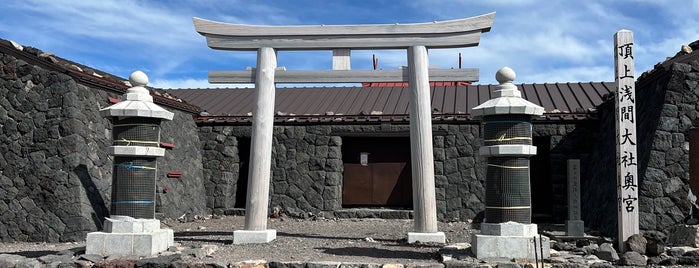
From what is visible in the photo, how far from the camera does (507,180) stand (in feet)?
26.8

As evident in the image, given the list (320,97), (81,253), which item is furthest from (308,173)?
(81,253)

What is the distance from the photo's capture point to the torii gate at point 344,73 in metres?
10.1

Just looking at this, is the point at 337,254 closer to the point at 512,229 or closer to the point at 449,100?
the point at 512,229

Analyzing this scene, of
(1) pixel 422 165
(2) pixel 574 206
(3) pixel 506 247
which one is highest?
(1) pixel 422 165

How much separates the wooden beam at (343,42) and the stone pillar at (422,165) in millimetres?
607

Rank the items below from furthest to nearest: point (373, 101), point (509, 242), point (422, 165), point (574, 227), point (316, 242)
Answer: point (373, 101) < point (574, 227) < point (316, 242) < point (422, 165) < point (509, 242)

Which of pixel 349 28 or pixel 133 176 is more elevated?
pixel 349 28

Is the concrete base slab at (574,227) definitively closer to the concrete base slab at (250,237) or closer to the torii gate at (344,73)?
the torii gate at (344,73)

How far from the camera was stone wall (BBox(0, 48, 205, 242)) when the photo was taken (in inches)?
419

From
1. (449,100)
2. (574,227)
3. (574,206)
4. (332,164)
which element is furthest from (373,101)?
(574,227)

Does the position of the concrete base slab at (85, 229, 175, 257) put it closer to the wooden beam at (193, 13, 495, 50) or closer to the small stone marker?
the wooden beam at (193, 13, 495, 50)

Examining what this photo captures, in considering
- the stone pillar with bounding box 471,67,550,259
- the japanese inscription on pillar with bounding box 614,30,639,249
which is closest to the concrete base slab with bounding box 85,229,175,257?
the stone pillar with bounding box 471,67,550,259

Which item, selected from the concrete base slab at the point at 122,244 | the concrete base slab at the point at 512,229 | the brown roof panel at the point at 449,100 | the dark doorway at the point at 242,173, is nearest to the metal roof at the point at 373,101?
the brown roof panel at the point at 449,100

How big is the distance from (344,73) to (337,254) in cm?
327
